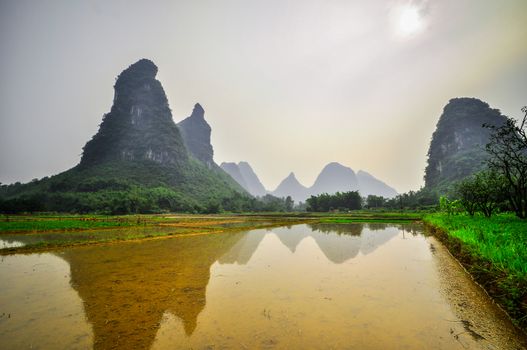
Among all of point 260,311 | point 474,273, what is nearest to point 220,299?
point 260,311

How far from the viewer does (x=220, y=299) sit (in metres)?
7.00

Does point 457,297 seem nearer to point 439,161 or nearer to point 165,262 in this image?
point 165,262

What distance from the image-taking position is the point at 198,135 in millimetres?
171250

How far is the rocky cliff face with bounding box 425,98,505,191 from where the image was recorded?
356 ft

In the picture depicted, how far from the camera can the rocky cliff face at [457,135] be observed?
10838 cm

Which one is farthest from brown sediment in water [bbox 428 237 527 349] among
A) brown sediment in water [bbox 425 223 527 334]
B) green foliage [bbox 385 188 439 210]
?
green foliage [bbox 385 188 439 210]

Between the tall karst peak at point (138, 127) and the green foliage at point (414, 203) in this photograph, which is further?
the tall karst peak at point (138, 127)

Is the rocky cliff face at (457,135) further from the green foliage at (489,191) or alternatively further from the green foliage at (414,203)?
the green foliage at (489,191)

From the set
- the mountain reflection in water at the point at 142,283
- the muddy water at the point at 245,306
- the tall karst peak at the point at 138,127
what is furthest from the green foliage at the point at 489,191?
the tall karst peak at the point at 138,127

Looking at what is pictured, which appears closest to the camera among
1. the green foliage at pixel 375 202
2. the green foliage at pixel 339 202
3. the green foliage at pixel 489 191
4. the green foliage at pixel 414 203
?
the green foliage at pixel 489 191

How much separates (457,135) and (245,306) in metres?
145

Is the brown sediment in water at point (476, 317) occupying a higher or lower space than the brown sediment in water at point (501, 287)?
lower

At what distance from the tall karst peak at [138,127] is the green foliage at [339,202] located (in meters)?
64.2

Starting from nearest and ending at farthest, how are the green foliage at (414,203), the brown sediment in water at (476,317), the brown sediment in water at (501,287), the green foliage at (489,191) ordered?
the brown sediment in water at (476,317)
the brown sediment in water at (501,287)
the green foliage at (489,191)
the green foliage at (414,203)
